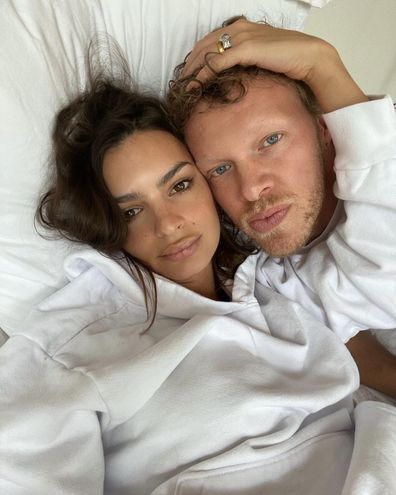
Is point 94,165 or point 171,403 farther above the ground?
point 94,165

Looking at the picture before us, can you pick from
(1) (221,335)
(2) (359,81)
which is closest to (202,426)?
(1) (221,335)

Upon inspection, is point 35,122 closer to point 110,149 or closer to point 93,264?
point 110,149

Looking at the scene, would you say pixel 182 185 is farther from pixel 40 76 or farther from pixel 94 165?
pixel 40 76

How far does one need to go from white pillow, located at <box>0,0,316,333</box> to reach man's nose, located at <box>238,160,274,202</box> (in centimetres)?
39

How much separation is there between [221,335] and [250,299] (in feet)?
0.43

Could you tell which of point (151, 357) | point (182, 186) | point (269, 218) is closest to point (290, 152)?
point (269, 218)

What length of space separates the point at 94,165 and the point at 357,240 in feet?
1.98

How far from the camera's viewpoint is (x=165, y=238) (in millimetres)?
1046

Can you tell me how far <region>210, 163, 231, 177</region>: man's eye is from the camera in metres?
1.10

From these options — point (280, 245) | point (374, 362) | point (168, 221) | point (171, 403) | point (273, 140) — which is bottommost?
point (374, 362)

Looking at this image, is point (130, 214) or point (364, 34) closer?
point (130, 214)

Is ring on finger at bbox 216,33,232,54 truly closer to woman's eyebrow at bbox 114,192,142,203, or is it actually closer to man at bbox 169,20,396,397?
man at bbox 169,20,396,397

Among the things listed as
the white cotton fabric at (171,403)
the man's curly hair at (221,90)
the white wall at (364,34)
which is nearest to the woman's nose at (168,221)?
the white cotton fabric at (171,403)

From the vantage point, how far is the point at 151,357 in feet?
3.00
